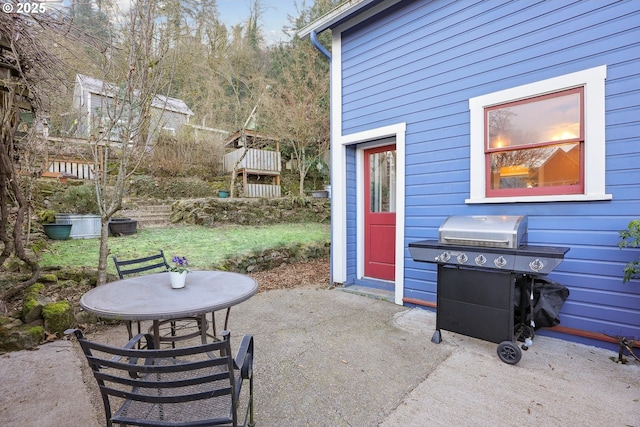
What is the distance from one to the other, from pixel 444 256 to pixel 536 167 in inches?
53.2

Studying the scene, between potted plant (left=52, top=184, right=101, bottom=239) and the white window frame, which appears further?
potted plant (left=52, top=184, right=101, bottom=239)

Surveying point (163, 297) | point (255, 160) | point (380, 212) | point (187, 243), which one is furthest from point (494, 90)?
point (255, 160)

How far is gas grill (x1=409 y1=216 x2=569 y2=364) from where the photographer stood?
233 centimetres

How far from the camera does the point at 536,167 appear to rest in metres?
2.92

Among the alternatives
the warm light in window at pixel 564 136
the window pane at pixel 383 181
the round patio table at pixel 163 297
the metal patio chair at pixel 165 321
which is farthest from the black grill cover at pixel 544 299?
the metal patio chair at pixel 165 321

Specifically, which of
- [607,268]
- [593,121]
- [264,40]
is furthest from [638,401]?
[264,40]

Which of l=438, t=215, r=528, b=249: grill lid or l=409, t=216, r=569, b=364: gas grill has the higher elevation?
l=438, t=215, r=528, b=249: grill lid

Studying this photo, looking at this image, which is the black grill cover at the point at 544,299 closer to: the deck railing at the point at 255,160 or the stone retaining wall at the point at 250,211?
the stone retaining wall at the point at 250,211

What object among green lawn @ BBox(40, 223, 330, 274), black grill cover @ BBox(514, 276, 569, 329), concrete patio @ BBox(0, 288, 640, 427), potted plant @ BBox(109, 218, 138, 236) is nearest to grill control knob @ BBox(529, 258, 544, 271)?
black grill cover @ BBox(514, 276, 569, 329)

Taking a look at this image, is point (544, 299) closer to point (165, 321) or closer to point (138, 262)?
point (165, 321)

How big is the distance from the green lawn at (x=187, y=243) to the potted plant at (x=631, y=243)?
4.62m

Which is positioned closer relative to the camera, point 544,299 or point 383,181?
point 544,299

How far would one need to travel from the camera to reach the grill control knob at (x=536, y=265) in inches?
86.2

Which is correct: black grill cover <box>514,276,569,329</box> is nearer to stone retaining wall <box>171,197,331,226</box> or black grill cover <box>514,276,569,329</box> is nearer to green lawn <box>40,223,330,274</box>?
green lawn <box>40,223,330,274</box>
